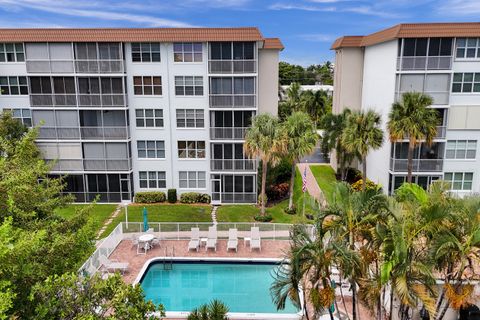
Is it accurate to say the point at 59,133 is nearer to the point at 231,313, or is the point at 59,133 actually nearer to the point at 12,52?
the point at 12,52

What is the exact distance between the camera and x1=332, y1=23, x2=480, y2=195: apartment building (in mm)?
28031

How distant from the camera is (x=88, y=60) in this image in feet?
97.6

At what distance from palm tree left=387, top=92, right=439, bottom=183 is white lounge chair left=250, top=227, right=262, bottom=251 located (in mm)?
10996

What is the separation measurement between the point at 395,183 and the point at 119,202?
2236 cm

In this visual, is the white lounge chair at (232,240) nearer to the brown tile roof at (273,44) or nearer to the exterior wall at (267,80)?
the exterior wall at (267,80)

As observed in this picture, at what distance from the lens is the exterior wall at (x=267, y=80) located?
3194cm

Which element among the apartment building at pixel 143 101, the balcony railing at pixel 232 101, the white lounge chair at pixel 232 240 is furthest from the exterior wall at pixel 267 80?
the white lounge chair at pixel 232 240

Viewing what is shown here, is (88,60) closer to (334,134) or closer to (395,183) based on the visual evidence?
(334,134)

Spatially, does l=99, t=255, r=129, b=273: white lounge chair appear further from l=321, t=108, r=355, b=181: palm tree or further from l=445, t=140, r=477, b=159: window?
l=445, t=140, r=477, b=159: window

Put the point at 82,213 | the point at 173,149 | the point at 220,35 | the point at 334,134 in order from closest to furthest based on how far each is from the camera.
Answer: the point at 82,213 < the point at 220,35 < the point at 173,149 < the point at 334,134

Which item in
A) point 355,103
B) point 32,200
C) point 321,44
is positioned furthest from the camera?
point 321,44

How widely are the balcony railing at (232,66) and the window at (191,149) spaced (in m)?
6.02

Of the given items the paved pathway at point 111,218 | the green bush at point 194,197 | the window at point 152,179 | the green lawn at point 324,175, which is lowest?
the paved pathway at point 111,218

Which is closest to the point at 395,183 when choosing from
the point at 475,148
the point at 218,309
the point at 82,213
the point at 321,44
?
the point at 475,148
